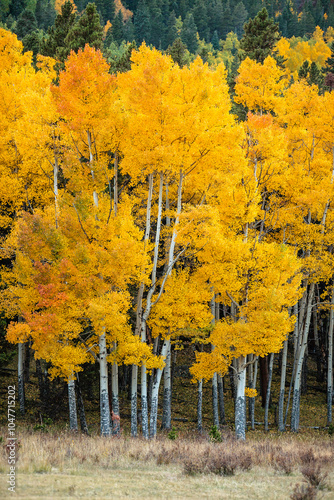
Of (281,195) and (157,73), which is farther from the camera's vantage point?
(281,195)

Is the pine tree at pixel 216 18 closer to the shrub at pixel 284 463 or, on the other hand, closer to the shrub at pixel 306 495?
the shrub at pixel 284 463

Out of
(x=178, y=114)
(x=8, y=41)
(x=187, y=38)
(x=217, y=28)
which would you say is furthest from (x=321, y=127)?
(x=217, y=28)

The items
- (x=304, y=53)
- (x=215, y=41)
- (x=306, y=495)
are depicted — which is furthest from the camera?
(x=215, y=41)

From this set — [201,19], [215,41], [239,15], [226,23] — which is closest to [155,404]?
[215,41]

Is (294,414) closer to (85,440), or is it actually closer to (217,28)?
(85,440)

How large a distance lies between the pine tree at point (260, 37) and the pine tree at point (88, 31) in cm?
814

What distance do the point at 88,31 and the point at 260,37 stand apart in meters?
9.48

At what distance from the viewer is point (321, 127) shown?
67.2ft

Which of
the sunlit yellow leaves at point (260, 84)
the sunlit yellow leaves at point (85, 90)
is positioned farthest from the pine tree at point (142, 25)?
the sunlit yellow leaves at point (85, 90)

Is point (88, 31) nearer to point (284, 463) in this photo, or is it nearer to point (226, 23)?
point (284, 463)

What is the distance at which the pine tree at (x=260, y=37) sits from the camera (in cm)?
2652

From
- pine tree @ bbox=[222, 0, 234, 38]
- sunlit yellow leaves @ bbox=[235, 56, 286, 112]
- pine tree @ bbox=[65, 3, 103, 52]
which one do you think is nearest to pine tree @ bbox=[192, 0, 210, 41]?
pine tree @ bbox=[222, 0, 234, 38]

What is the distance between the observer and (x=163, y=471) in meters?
9.48

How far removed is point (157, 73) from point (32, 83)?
6.44 m
